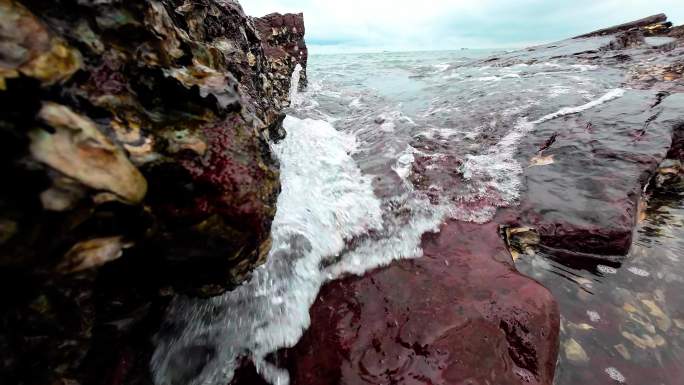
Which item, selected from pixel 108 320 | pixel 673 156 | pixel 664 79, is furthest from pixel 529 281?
pixel 664 79

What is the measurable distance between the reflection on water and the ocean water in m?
0.10

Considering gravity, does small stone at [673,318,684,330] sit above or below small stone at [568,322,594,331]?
above

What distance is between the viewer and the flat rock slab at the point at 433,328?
7.47ft

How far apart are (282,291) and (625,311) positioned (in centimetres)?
280

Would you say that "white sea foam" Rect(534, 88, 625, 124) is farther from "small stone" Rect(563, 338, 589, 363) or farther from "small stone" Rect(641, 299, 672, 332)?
"small stone" Rect(563, 338, 589, 363)

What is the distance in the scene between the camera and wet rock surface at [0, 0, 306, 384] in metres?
1.26

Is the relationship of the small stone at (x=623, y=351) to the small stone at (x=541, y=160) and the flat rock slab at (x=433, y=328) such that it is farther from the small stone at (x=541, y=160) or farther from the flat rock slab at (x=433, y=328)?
the small stone at (x=541, y=160)

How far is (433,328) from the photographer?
2547mm

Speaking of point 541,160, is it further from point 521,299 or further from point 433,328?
point 433,328

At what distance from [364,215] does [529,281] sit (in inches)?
70.2

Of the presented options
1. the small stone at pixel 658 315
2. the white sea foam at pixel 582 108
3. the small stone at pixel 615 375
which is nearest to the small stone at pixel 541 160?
the white sea foam at pixel 582 108

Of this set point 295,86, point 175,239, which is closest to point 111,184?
point 175,239

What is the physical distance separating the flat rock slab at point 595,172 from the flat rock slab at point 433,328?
3.17 ft

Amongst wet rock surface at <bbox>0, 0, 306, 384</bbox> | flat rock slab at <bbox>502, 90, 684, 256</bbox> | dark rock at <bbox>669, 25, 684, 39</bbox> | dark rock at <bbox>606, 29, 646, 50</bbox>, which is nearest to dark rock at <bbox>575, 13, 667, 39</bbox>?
dark rock at <bbox>669, 25, 684, 39</bbox>
